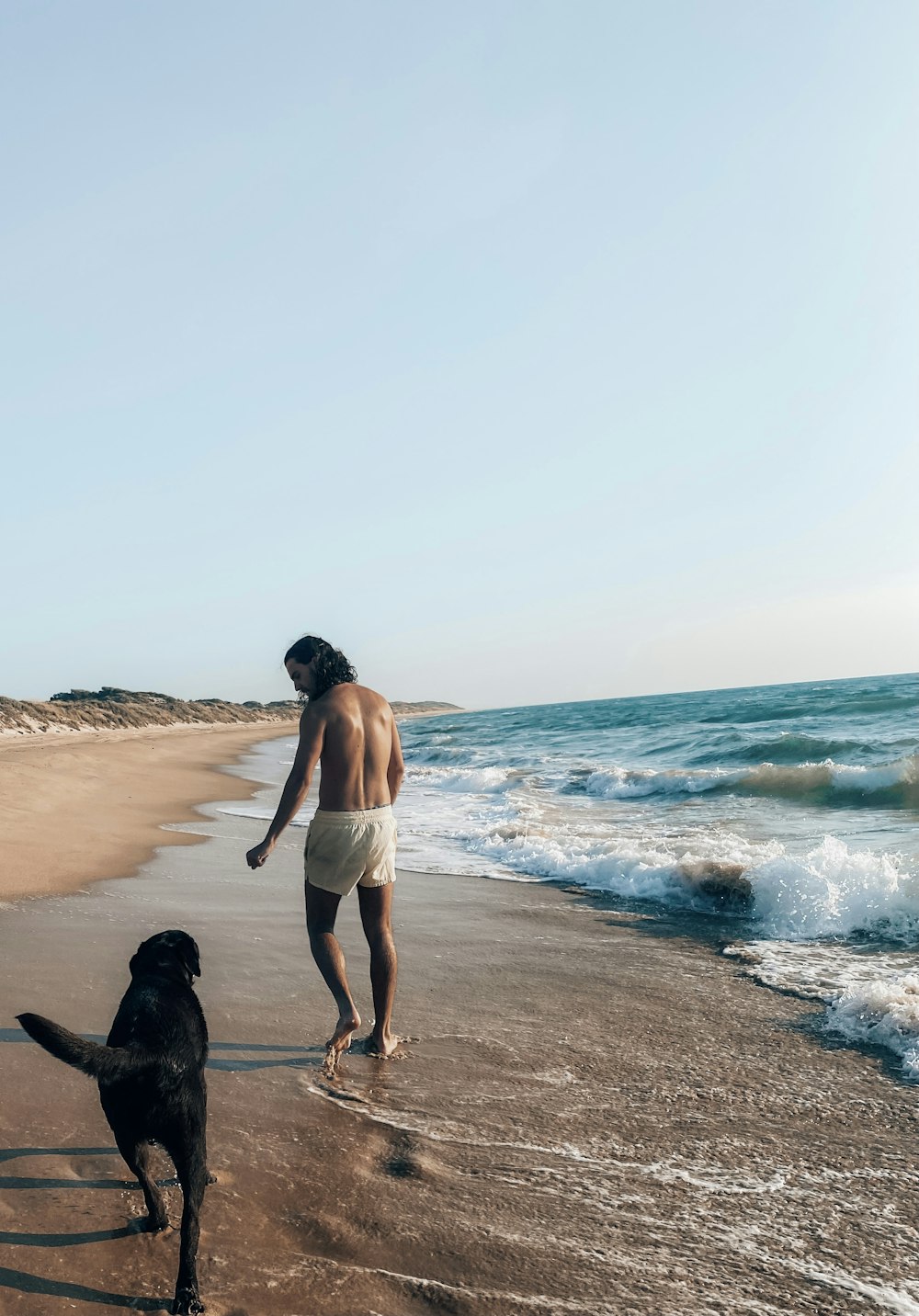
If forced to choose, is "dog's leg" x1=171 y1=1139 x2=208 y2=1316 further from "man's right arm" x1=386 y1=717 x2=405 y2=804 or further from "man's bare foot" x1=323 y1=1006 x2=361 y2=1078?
"man's right arm" x1=386 y1=717 x2=405 y2=804

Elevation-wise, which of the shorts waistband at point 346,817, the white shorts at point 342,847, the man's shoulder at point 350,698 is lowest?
the white shorts at point 342,847

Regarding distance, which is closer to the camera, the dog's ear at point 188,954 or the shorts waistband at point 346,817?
the dog's ear at point 188,954

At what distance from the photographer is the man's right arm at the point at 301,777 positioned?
3795 mm

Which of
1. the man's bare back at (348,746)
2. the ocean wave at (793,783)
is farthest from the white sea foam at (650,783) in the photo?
the man's bare back at (348,746)

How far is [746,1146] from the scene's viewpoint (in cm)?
322

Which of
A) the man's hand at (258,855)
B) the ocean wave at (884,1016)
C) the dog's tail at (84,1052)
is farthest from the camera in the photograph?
the ocean wave at (884,1016)

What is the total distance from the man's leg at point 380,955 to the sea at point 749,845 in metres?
2.18

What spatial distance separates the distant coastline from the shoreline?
6.41 m

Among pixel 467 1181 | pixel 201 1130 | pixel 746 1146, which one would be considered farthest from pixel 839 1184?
pixel 201 1130

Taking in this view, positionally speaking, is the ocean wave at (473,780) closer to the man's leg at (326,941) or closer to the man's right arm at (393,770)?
the man's right arm at (393,770)

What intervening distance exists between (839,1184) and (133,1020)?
7.59 ft

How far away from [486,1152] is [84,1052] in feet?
5.02

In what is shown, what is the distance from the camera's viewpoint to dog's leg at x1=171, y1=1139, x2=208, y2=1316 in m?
2.21

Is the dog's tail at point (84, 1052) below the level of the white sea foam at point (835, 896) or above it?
above
